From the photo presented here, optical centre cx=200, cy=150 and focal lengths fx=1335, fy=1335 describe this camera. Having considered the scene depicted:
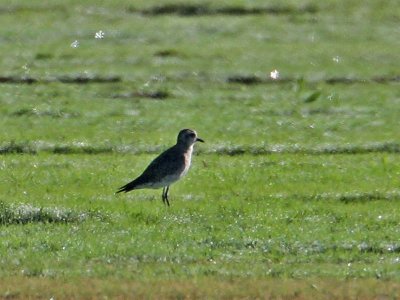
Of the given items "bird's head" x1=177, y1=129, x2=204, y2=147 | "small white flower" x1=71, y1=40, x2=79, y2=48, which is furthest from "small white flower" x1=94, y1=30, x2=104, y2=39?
"bird's head" x1=177, y1=129, x2=204, y2=147

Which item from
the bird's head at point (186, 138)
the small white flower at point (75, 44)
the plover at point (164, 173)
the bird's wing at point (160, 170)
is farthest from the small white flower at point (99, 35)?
the bird's wing at point (160, 170)

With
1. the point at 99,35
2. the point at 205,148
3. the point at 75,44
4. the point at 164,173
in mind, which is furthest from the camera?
the point at 99,35

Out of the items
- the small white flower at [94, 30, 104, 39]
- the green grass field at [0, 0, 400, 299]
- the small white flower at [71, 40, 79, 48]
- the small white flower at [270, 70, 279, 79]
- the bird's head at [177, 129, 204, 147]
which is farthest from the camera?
the small white flower at [94, 30, 104, 39]

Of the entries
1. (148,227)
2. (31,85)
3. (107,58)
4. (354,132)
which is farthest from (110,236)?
(107,58)

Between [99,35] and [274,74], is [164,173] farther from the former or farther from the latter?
[99,35]

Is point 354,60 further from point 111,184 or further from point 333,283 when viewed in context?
point 333,283

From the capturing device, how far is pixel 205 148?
25109 millimetres

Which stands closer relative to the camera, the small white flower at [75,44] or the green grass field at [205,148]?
the green grass field at [205,148]

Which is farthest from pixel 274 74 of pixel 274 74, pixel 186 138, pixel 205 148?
pixel 186 138

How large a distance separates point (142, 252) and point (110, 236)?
3.34 ft

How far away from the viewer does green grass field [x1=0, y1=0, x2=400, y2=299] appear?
15273mm

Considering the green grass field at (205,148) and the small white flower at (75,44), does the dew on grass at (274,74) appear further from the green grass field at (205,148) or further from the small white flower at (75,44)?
the small white flower at (75,44)

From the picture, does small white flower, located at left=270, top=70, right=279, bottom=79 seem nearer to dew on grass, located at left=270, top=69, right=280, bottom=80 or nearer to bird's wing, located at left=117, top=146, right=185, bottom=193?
dew on grass, located at left=270, top=69, right=280, bottom=80

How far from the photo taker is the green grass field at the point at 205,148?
15273mm
